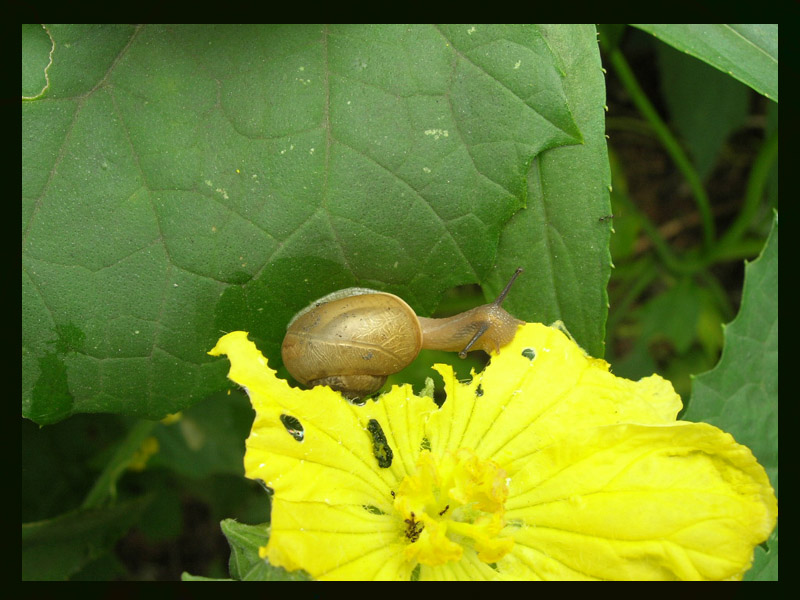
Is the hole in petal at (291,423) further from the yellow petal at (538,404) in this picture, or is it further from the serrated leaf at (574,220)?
the serrated leaf at (574,220)

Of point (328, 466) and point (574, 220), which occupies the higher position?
point (574, 220)

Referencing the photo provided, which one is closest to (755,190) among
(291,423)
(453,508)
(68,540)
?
(453,508)

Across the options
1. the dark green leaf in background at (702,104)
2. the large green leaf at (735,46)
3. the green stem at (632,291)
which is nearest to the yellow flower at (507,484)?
the large green leaf at (735,46)

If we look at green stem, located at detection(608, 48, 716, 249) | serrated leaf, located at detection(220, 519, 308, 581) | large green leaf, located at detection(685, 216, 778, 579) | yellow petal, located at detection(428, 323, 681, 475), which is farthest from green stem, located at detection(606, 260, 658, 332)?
serrated leaf, located at detection(220, 519, 308, 581)

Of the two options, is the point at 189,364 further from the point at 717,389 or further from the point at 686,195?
the point at 686,195

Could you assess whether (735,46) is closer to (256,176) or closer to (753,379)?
(753,379)

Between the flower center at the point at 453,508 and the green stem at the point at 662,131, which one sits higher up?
the green stem at the point at 662,131
